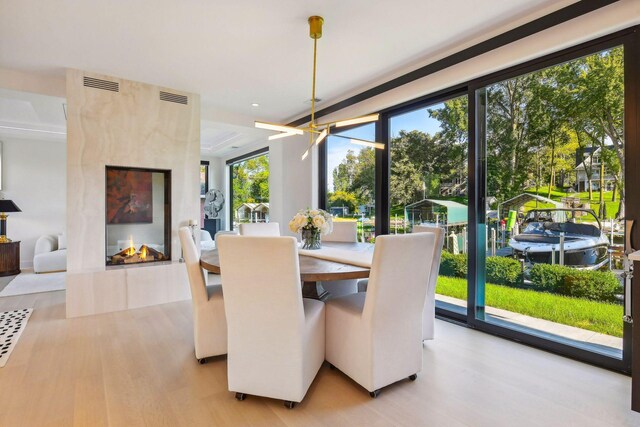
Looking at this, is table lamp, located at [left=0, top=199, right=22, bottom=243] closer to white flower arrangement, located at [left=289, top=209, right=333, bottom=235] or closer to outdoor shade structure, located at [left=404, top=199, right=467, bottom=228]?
white flower arrangement, located at [left=289, top=209, right=333, bottom=235]

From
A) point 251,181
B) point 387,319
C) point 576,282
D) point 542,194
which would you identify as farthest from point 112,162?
point 576,282

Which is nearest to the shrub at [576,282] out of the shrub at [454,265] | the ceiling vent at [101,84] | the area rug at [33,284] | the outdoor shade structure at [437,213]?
the shrub at [454,265]

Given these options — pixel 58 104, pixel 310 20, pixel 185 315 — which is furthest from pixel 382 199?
pixel 58 104

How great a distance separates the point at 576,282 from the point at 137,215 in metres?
4.57

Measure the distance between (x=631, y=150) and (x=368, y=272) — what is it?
1.94 meters

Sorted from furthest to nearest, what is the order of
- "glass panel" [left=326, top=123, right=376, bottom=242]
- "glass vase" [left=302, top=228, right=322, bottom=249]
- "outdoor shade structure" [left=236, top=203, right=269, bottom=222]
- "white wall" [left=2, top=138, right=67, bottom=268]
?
1. "outdoor shade structure" [left=236, top=203, right=269, bottom=222]
2. "white wall" [left=2, top=138, right=67, bottom=268]
3. "glass panel" [left=326, top=123, right=376, bottom=242]
4. "glass vase" [left=302, top=228, right=322, bottom=249]

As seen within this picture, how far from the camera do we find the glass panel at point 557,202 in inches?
93.4

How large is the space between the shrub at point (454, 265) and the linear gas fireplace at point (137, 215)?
11.0 ft

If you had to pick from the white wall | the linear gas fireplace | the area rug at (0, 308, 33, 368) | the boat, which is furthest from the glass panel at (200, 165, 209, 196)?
the boat

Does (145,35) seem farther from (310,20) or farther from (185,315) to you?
(185,315)

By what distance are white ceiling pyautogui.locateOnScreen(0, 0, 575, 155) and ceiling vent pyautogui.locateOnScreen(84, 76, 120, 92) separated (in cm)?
14

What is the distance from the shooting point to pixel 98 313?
11.7 feet

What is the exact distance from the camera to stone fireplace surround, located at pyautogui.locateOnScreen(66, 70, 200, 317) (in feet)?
11.8

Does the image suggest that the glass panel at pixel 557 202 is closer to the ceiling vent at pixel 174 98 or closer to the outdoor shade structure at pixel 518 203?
the outdoor shade structure at pixel 518 203
